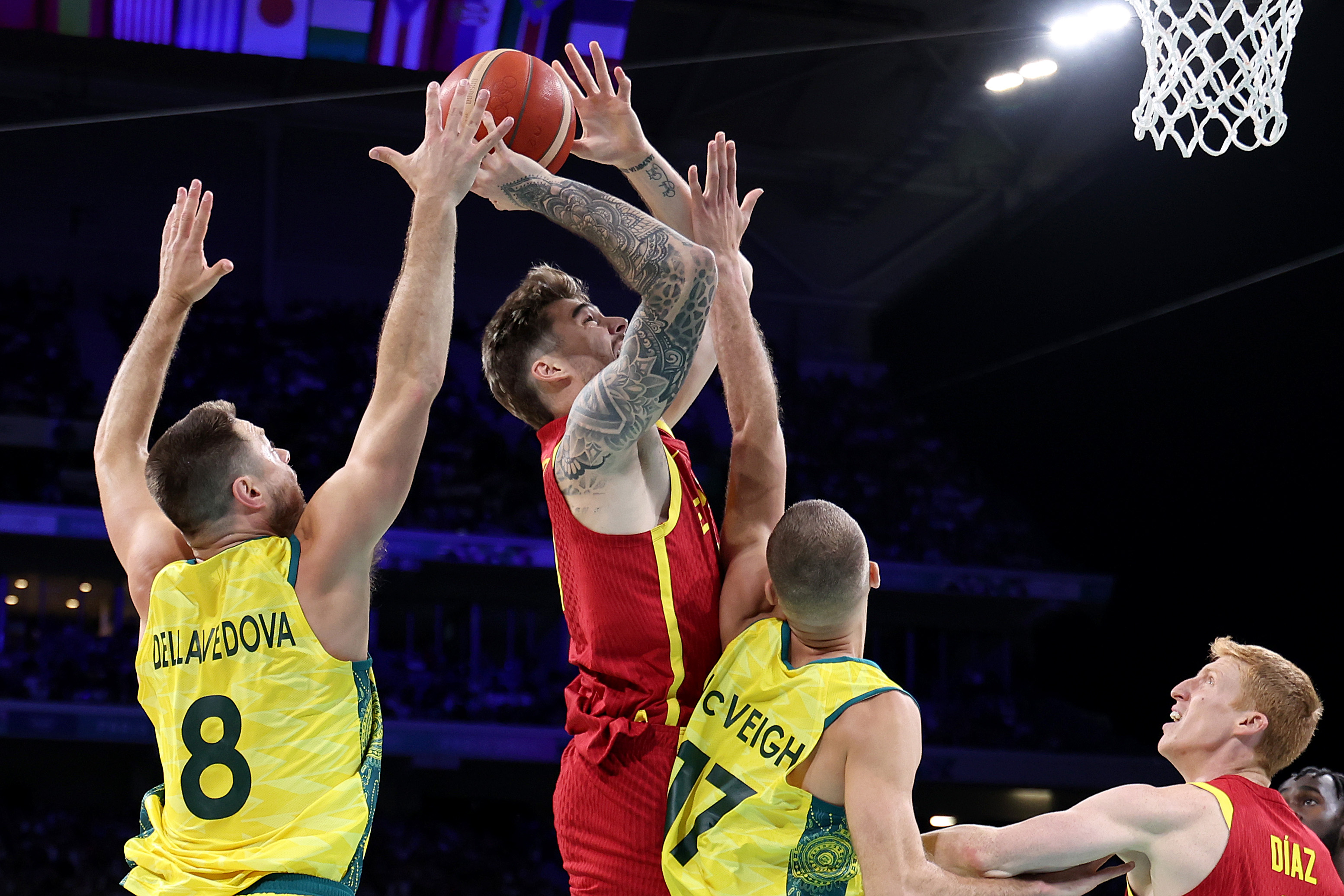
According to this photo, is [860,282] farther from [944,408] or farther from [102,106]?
[102,106]

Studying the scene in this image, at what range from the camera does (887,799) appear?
219cm

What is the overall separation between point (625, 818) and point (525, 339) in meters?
1.03

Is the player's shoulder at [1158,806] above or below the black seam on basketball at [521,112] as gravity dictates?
below

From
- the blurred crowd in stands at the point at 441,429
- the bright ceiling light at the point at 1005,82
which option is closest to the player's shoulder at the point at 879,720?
the blurred crowd in stands at the point at 441,429

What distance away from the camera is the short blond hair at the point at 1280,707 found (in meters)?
3.03

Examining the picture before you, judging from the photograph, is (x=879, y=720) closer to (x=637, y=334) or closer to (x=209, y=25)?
(x=637, y=334)

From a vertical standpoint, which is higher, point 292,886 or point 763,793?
point 763,793

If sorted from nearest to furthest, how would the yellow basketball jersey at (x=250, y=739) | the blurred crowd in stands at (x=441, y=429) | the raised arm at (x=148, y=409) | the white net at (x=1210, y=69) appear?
the yellow basketball jersey at (x=250, y=739), the raised arm at (x=148, y=409), the white net at (x=1210, y=69), the blurred crowd in stands at (x=441, y=429)

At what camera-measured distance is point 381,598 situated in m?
10.4

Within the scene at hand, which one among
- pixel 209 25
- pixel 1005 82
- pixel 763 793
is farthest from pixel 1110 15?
pixel 763 793

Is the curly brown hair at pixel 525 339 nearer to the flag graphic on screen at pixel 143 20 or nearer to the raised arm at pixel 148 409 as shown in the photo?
the raised arm at pixel 148 409

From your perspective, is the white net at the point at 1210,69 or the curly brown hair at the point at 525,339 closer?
the curly brown hair at the point at 525,339

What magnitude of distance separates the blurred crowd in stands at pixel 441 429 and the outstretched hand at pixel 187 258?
690 cm

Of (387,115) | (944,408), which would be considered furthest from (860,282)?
(387,115)
